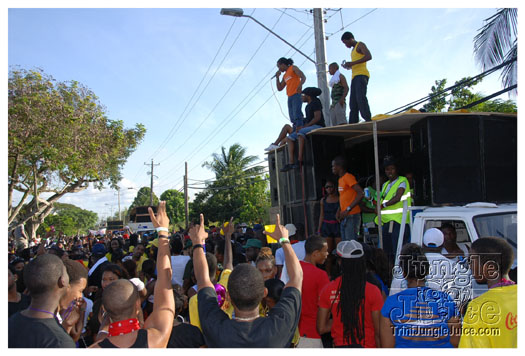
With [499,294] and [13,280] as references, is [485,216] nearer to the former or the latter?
[499,294]

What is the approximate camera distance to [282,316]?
8.36 ft

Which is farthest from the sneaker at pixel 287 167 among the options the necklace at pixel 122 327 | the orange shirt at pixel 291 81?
the necklace at pixel 122 327

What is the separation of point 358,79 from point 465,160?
2.87 meters

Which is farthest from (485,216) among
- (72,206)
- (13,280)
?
(72,206)

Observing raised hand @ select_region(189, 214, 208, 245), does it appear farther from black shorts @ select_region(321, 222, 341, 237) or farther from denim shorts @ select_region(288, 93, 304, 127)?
denim shorts @ select_region(288, 93, 304, 127)

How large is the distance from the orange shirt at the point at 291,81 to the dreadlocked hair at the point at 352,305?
6.50 m

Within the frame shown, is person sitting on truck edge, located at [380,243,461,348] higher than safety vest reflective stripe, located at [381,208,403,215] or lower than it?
lower

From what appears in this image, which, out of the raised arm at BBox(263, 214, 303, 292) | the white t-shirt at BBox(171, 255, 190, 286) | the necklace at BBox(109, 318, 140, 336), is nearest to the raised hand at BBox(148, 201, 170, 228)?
the necklace at BBox(109, 318, 140, 336)

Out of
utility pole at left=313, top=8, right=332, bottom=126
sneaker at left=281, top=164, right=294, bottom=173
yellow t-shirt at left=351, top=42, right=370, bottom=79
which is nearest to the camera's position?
sneaker at left=281, top=164, right=294, bottom=173

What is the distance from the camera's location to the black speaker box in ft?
19.4

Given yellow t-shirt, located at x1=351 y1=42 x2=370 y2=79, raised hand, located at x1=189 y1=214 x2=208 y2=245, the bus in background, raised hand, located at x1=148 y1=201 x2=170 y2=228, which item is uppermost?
yellow t-shirt, located at x1=351 y1=42 x2=370 y2=79

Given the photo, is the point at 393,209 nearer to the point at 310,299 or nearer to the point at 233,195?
the point at 310,299

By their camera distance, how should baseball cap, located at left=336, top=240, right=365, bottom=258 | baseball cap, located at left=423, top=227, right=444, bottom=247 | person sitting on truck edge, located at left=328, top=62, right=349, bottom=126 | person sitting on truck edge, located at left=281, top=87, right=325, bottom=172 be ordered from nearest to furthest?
baseball cap, located at left=336, top=240, right=365, bottom=258 → baseball cap, located at left=423, top=227, right=444, bottom=247 → person sitting on truck edge, located at left=281, top=87, right=325, bottom=172 → person sitting on truck edge, located at left=328, top=62, right=349, bottom=126

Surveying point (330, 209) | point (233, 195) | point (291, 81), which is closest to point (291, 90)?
point (291, 81)
